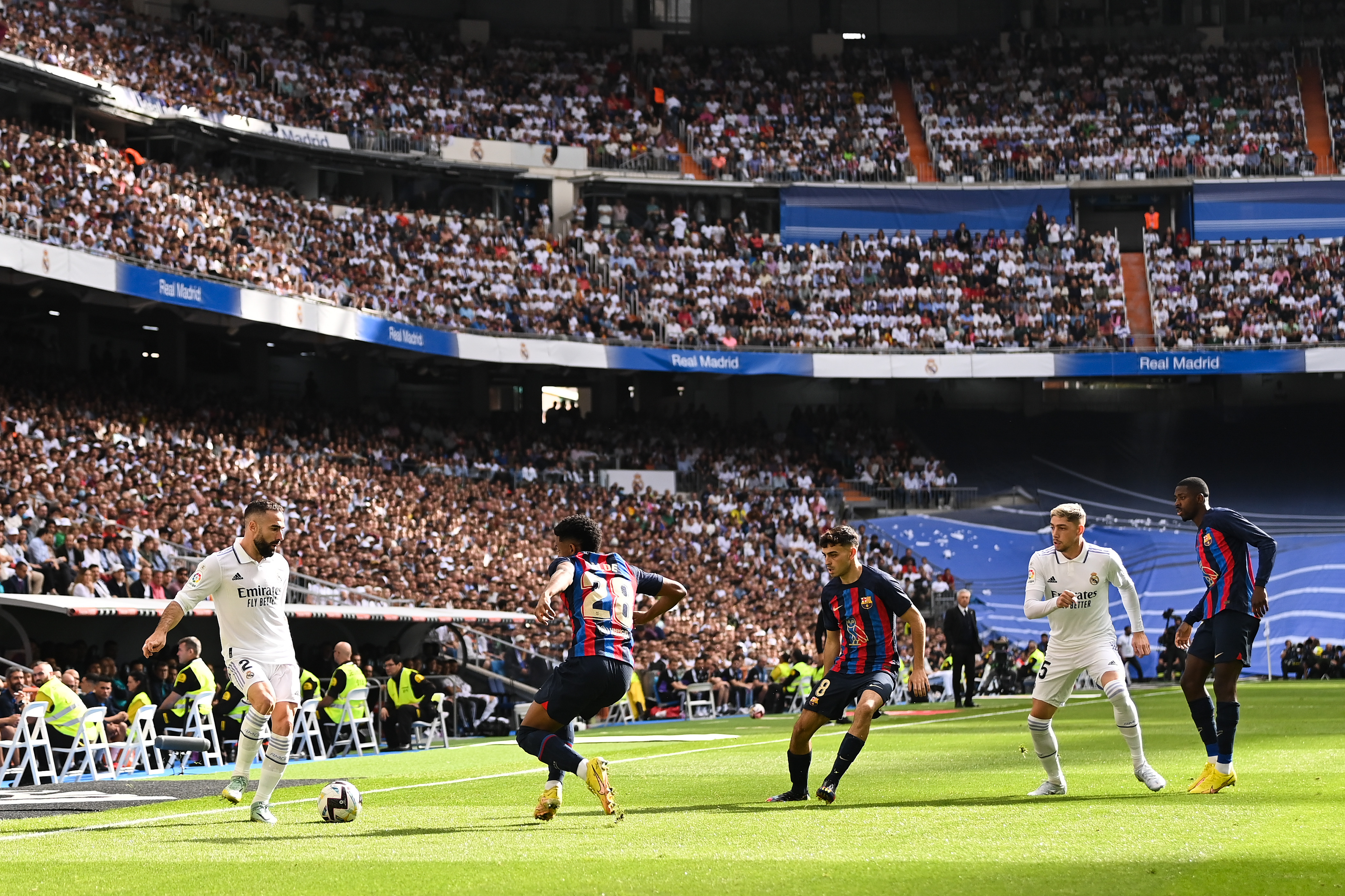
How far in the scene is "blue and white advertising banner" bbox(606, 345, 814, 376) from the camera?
46.2 m

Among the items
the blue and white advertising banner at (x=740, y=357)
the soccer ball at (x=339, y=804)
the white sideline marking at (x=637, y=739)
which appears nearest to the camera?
the soccer ball at (x=339, y=804)

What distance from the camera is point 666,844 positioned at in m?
9.09

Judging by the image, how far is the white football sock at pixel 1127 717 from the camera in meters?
11.5

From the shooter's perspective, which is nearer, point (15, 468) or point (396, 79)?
point (15, 468)

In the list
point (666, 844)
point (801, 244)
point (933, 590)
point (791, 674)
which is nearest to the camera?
point (666, 844)

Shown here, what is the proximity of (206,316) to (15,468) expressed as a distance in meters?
11.3

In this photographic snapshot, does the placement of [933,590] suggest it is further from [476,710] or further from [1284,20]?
[1284,20]

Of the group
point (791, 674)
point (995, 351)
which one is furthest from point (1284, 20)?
point (791, 674)

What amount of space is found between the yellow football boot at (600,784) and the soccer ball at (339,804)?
71.3 inches

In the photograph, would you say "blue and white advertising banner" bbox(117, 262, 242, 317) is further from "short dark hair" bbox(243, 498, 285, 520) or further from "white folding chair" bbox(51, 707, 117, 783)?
"short dark hair" bbox(243, 498, 285, 520)

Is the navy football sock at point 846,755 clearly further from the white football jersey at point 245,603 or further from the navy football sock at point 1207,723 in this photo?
the white football jersey at point 245,603

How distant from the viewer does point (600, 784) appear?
1000cm

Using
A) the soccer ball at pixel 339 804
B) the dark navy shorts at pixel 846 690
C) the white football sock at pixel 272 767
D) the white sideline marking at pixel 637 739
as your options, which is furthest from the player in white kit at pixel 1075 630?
the white sideline marking at pixel 637 739

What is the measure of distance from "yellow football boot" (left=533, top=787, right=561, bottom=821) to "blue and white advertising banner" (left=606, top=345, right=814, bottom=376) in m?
35.5
